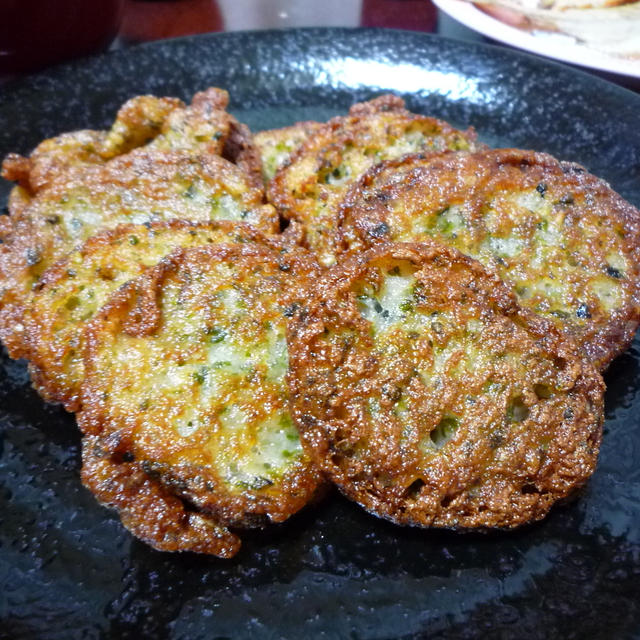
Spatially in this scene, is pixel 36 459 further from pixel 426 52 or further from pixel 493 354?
pixel 426 52

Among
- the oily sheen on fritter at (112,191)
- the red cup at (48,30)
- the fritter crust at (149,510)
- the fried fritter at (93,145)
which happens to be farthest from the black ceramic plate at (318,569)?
the red cup at (48,30)

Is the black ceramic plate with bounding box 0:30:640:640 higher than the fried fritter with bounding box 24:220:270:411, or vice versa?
the fried fritter with bounding box 24:220:270:411

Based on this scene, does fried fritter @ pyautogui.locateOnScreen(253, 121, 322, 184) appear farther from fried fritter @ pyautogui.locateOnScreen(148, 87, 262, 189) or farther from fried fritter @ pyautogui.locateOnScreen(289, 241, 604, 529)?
fried fritter @ pyautogui.locateOnScreen(289, 241, 604, 529)

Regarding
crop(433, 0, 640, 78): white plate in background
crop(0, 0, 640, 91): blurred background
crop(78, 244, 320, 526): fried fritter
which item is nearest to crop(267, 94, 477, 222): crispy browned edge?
crop(78, 244, 320, 526): fried fritter

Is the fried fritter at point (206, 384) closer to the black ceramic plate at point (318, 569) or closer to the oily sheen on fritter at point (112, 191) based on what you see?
the black ceramic plate at point (318, 569)

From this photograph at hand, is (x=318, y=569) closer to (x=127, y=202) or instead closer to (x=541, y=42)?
(x=127, y=202)

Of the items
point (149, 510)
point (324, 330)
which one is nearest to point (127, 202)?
point (324, 330)

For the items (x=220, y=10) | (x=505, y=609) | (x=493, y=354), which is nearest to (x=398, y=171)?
(x=493, y=354)
